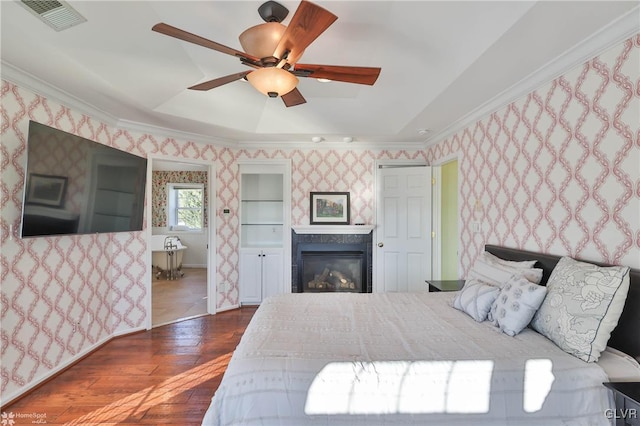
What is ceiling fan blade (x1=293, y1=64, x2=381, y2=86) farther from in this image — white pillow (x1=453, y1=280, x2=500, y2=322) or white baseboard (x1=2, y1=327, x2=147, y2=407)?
white baseboard (x1=2, y1=327, x2=147, y2=407)

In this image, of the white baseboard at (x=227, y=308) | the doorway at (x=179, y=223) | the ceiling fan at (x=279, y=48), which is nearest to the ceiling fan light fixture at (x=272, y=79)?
the ceiling fan at (x=279, y=48)

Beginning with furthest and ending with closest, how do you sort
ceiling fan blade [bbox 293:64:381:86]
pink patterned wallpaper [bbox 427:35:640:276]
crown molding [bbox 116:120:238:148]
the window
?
the window < crown molding [bbox 116:120:238:148] < ceiling fan blade [bbox 293:64:381:86] < pink patterned wallpaper [bbox 427:35:640:276]

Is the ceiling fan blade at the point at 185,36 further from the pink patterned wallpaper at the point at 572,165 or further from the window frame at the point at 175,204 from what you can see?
the window frame at the point at 175,204

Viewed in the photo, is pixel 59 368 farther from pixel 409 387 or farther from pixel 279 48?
pixel 279 48

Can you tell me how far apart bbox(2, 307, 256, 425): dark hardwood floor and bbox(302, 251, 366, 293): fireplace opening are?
4.24 ft

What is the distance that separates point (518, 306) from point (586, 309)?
301mm

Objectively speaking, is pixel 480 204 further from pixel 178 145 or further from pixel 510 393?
pixel 178 145

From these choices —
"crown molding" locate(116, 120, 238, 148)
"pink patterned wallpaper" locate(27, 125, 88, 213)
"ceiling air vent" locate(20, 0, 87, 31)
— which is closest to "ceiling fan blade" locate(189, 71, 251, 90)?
"ceiling air vent" locate(20, 0, 87, 31)

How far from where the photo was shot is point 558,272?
1.74 meters

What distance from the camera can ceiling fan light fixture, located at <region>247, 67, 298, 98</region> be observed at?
165 cm

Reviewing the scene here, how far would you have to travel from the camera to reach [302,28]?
1.36 m

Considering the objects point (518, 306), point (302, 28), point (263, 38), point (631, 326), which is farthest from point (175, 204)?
point (631, 326)

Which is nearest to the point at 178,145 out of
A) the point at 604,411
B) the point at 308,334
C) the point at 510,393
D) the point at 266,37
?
the point at 266,37

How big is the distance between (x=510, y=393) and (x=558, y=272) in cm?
83
